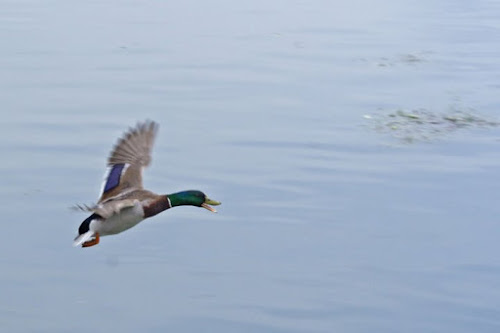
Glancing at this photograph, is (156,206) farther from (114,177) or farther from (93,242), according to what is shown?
(114,177)

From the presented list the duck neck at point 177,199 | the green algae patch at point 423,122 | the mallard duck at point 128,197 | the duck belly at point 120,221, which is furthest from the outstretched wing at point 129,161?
the green algae patch at point 423,122

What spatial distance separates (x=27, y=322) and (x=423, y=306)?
8.49 feet

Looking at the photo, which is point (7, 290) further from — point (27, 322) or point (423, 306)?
point (423, 306)

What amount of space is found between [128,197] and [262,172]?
297 centimetres

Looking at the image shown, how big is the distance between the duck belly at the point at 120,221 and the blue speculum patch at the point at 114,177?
573 millimetres

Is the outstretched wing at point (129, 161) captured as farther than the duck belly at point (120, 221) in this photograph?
Yes

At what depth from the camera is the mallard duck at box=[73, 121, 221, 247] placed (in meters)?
7.83

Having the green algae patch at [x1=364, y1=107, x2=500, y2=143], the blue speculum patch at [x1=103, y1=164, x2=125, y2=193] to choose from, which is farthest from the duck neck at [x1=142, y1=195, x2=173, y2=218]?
the green algae patch at [x1=364, y1=107, x2=500, y2=143]

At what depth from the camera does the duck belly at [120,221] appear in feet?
25.7

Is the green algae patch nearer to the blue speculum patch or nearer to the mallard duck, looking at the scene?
the mallard duck

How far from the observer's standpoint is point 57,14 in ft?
58.7

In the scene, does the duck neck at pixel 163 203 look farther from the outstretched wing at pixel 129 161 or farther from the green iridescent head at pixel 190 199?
the outstretched wing at pixel 129 161

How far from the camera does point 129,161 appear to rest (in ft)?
28.6

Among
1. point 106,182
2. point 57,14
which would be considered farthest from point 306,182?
point 57,14
